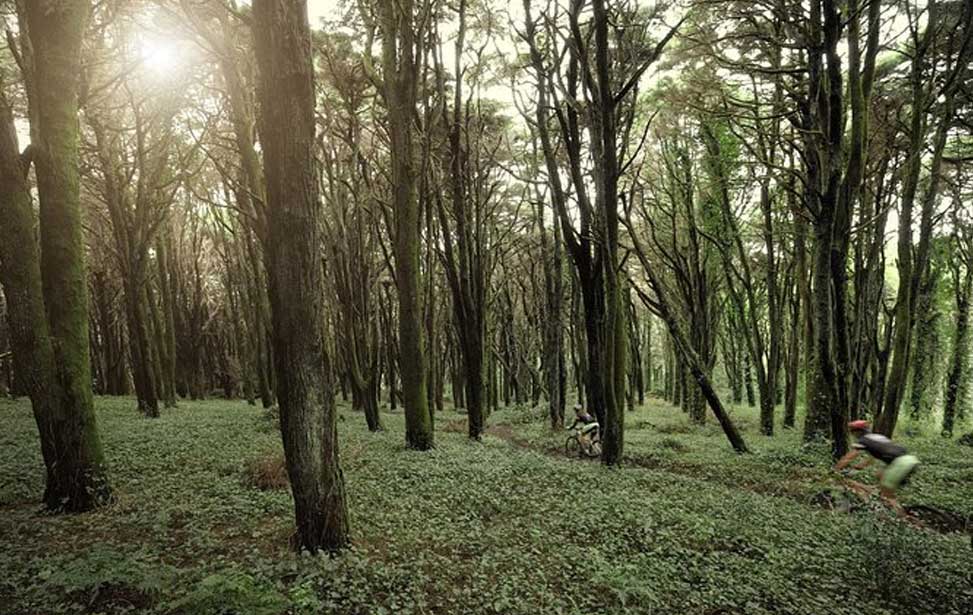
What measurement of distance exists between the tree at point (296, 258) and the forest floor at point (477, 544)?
843 millimetres

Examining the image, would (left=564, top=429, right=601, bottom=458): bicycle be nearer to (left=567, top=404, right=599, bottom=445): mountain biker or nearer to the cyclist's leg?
(left=567, top=404, right=599, bottom=445): mountain biker

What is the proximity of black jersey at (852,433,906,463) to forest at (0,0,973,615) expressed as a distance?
34mm

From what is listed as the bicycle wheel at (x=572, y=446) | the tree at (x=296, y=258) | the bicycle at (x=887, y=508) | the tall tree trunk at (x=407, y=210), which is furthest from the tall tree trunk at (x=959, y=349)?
the tree at (x=296, y=258)

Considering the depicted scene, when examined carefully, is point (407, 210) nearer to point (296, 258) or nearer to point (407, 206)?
point (407, 206)

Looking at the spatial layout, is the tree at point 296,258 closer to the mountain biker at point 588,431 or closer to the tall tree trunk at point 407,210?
the tall tree trunk at point 407,210

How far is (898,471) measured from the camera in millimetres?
7012

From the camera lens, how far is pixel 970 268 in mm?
19906

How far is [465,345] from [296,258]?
9982mm

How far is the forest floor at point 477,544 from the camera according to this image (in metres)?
4.72

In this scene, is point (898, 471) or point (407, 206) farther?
point (407, 206)

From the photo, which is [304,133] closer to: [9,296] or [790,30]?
[9,296]

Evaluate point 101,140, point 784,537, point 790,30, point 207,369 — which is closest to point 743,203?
point 790,30

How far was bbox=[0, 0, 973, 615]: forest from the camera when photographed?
528cm

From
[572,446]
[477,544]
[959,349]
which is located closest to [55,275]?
[477,544]
